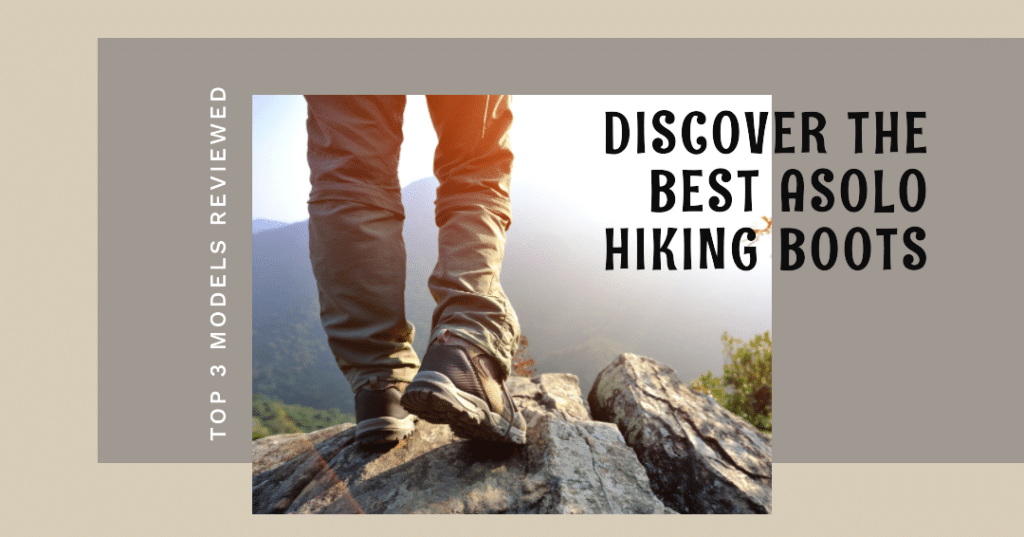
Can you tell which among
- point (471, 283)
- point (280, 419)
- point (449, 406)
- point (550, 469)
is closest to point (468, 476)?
point (550, 469)

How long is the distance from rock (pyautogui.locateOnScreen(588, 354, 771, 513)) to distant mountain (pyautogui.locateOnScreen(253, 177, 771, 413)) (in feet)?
4.29

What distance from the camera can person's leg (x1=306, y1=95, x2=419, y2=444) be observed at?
1.50 m

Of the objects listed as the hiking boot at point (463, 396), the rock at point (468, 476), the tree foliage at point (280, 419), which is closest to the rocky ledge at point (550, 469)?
the rock at point (468, 476)

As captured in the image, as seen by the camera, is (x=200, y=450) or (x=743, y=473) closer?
(x=743, y=473)

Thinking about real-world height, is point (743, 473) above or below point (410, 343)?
below

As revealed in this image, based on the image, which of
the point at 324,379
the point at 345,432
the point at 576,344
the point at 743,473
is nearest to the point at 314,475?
the point at 345,432

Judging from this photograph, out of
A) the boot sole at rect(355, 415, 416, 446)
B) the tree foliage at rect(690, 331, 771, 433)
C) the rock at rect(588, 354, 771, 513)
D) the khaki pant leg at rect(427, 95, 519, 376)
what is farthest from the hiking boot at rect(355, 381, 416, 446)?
the tree foliage at rect(690, 331, 771, 433)

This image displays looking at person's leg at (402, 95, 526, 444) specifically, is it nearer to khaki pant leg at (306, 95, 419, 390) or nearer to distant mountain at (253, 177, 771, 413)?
khaki pant leg at (306, 95, 419, 390)

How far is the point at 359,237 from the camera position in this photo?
4.91ft

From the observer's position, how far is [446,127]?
1.69 m

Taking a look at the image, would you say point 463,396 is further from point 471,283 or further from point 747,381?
point 747,381

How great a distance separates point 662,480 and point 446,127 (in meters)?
1.40

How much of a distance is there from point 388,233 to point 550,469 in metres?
0.90

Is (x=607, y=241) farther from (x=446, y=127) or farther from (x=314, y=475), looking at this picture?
(x=314, y=475)
